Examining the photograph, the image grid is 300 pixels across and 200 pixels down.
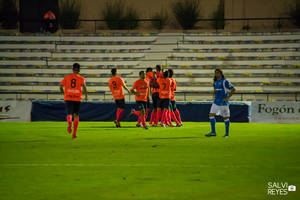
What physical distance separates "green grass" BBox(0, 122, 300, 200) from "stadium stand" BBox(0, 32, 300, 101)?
18.1m

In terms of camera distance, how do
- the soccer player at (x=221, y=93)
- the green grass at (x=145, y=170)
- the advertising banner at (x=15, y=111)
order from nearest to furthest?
the green grass at (x=145, y=170)
the soccer player at (x=221, y=93)
the advertising banner at (x=15, y=111)

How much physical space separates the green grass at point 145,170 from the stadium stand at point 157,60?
18146mm

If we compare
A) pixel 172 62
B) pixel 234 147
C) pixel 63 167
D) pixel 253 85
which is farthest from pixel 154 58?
pixel 63 167

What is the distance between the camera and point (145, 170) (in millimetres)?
8953

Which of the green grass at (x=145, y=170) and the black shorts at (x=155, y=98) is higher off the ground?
the black shorts at (x=155, y=98)

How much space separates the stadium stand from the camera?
106 ft

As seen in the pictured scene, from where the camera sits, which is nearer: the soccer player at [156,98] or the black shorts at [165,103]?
the black shorts at [165,103]

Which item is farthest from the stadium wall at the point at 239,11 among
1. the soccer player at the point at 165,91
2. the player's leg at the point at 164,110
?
the soccer player at the point at 165,91

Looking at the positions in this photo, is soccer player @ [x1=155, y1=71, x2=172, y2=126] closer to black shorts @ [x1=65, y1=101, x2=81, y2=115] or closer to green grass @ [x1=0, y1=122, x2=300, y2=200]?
black shorts @ [x1=65, y1=101, x2=81, y2=115]

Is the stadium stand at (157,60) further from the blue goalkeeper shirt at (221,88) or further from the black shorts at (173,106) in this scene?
the blue goalkeeper shirt at (221,88)

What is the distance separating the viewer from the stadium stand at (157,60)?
3241 centimetres

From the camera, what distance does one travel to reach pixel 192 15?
38031 mm

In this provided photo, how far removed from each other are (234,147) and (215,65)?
69.1 feet

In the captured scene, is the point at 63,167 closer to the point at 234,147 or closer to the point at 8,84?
the point at 234,147
